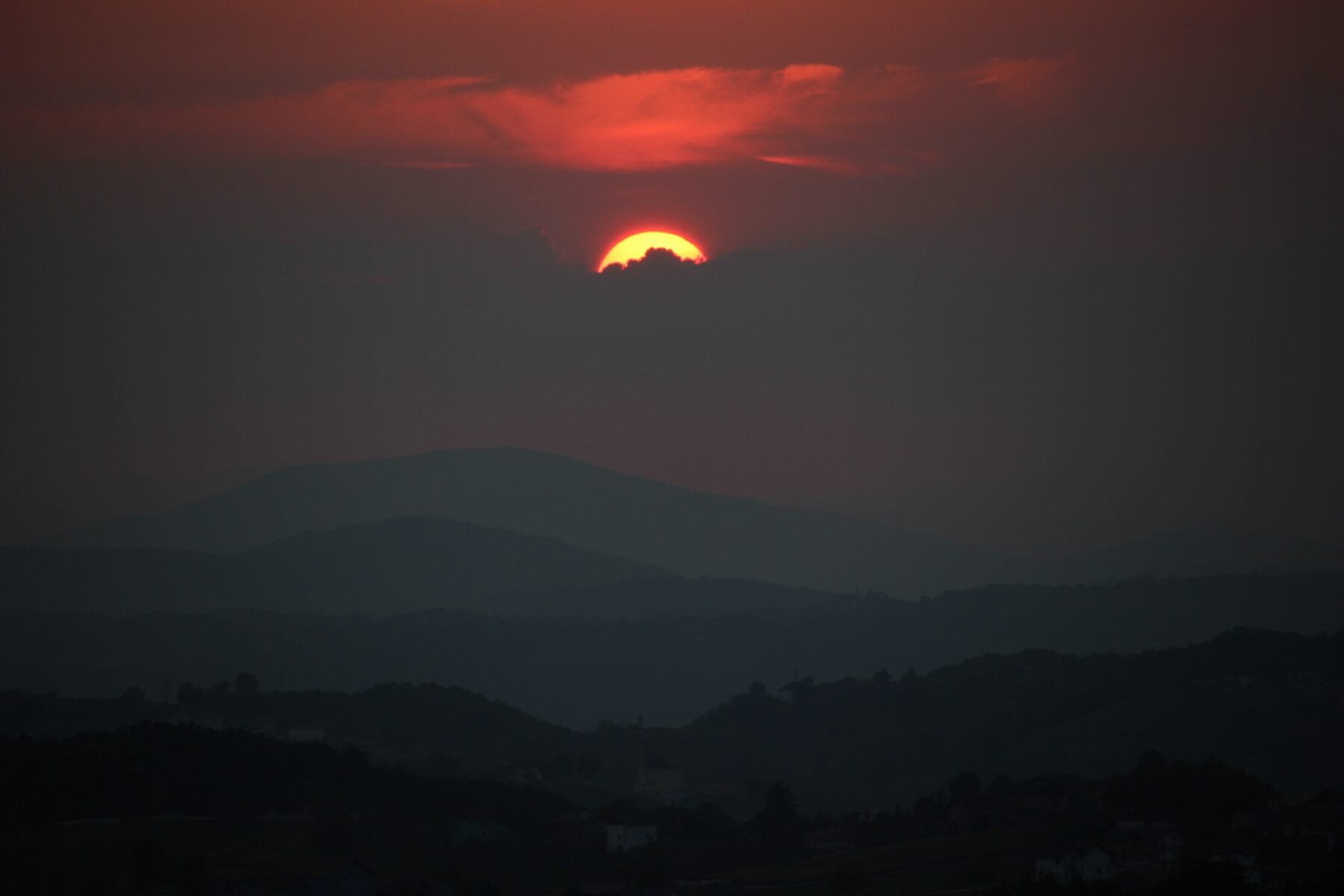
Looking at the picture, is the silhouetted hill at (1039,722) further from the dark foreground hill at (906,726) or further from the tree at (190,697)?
the tree at (190,697)

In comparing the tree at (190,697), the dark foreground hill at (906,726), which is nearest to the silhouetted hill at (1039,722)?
the dark foreground hill at (906,726)

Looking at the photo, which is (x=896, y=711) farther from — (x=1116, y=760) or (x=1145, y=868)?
(x=1145, y=868)

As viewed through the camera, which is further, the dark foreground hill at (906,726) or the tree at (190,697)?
the tree at (190,697)

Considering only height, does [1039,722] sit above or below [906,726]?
below

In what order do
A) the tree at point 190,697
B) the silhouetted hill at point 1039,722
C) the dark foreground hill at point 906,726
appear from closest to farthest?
1. the silhouetted hill at point 1039,722
2. the dark foreground hill at point 906,726
3. the tree at point 190,697

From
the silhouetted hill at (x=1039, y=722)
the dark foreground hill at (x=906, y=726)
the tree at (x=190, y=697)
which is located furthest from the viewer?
the tree at (x=190, y=697)

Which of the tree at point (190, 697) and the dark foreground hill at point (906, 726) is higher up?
the tree at point (190, 697)

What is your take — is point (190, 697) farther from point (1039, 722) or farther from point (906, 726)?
point (1039, 722)

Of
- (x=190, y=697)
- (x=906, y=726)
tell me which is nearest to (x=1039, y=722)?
(x=906, y=726)

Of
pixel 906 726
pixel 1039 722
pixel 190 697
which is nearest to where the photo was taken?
pixel 1039 722

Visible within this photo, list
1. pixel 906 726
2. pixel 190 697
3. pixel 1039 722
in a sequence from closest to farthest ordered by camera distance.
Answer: pixel 1039 722 → pixel 190 697 → pixel 906 726

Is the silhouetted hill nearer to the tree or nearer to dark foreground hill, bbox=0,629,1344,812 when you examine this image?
dark foreground hill, bbox=0,629,1344,812

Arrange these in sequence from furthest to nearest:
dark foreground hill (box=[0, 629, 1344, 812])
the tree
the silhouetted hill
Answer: the tree → dark foreground hill (box=[0, 629, 1344, 812]) → the silhouetted hill

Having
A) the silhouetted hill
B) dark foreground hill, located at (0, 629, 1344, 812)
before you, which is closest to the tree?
dark foreground hill, located at (0, 629, 1344, 812)
